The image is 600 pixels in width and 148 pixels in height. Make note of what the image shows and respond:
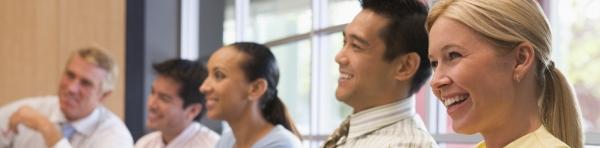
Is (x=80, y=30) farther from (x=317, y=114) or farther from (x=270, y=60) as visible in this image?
(x=270, y=60)

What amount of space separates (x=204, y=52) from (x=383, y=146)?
2137 mm

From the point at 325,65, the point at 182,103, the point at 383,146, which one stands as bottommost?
the point at 182,103

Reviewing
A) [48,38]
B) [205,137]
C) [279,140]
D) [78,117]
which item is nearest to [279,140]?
[279,140]

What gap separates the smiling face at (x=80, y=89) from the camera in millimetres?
2678

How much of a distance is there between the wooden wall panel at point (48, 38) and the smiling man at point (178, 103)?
1.08 metres

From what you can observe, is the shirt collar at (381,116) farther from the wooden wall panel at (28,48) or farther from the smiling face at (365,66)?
the wooden wall panel at (28,48)

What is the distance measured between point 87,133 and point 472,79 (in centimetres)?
185

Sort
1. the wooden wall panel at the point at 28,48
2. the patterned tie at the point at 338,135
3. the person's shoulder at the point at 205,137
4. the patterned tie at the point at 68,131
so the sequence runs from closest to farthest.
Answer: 1. the patterned tie at the point at 338,135
2. the person's shoulder at the point at 205,137
3. the patterned tie at the point at 68,131
4. the wooden wall panel at the point at 28,48

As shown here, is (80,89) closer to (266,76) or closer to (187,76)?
(187,76)

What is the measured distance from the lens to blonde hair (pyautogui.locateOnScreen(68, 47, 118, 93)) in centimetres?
275

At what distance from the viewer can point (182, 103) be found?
2.51 meters

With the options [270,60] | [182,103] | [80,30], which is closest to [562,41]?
[270,60]

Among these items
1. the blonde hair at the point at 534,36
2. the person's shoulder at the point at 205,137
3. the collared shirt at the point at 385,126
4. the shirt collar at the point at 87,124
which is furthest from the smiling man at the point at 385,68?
the shirt collar at the point at 87,124

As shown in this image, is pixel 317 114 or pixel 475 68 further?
pixel 317 114
